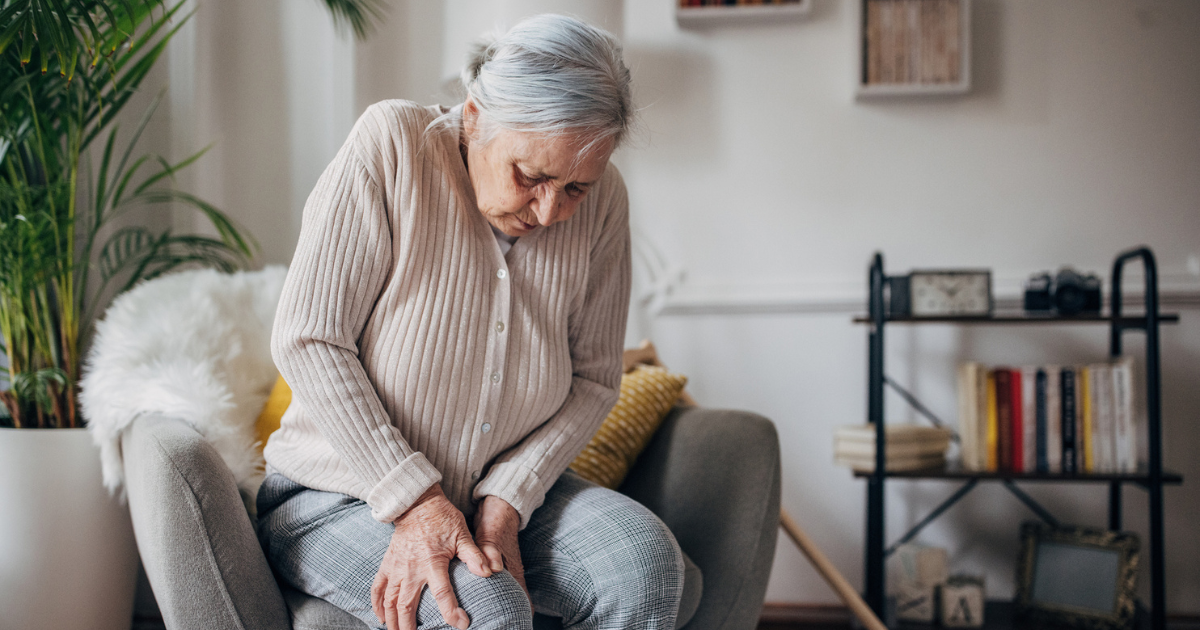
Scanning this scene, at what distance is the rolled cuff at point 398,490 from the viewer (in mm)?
913

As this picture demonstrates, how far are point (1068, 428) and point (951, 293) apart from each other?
1.33 feet

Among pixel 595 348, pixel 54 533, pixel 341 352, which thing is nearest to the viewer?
pixel 341 352

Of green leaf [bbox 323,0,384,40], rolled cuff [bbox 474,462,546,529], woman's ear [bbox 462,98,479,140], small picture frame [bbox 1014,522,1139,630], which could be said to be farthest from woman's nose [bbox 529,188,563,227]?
small picture frame [bbox 1014,522,1139,630]

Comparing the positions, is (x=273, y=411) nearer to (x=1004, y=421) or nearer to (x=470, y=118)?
(x=470, y=118)

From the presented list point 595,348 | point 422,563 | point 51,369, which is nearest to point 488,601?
point 422,563

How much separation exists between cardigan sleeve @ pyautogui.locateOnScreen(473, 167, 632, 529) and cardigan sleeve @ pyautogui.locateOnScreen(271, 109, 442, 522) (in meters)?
0.19

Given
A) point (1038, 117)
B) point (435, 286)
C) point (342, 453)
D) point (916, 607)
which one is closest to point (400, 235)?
point (435, 286)

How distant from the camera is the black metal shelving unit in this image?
66.2 inches

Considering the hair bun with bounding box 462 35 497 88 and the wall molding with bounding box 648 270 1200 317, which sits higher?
the hair bun with bounding box 462 35 497 88

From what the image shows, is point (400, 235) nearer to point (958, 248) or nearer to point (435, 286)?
point (435, 286)

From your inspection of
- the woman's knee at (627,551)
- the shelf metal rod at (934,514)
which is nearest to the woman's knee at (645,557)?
the woman's knee at (627,551)

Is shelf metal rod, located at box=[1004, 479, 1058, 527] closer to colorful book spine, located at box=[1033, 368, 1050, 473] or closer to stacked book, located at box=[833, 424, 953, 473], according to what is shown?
colorful book spine, located at box=[1033, 368, 1050, 473]

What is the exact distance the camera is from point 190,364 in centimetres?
124

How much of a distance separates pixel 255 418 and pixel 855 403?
4.80 ft
